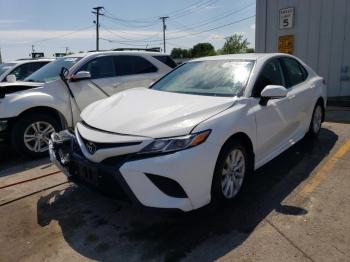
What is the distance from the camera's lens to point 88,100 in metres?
6.04

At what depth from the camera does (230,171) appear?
136 inches

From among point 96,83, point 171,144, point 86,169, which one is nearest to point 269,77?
point 171,144

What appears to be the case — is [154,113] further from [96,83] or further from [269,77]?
[96,83]

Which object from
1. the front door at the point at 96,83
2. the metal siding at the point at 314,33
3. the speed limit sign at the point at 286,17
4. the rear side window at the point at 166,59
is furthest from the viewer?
the speed limit sign at the point at 286,17

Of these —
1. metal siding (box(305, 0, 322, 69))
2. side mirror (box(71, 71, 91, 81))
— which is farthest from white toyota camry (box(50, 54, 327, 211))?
metal siding (box(305, 0, 322, 69))

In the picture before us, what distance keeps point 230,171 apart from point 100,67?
3.80m

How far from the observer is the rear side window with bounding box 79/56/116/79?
6.21m

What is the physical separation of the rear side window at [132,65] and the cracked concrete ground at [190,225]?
2876 mm

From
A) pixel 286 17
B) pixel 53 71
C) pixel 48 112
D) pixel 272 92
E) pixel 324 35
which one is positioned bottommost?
pixel 48 112

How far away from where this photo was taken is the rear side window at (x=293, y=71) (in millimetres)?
4883

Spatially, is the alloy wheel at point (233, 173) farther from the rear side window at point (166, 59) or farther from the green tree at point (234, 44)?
the green tree at point (234, 44)

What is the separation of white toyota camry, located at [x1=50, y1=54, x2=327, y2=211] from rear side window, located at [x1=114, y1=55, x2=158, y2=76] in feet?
7.14

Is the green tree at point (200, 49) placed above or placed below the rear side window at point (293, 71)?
above

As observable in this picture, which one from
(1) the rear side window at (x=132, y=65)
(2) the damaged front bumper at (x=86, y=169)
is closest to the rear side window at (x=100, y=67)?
(1) the rear side window at (x=132, y=65)
